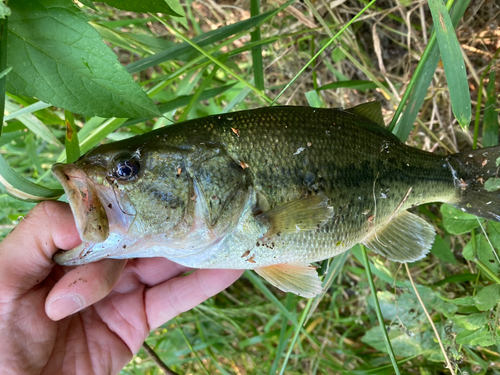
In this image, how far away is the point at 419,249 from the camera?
2029 mm

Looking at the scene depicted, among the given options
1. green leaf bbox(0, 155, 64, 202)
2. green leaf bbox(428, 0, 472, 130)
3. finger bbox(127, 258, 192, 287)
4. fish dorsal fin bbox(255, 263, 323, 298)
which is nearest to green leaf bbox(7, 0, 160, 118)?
green leaf bbox(0, 155, 64, 202)

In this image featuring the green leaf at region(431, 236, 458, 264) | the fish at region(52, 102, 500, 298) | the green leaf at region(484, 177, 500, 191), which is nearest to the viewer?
the fish at region(52, 102, 500, 298)

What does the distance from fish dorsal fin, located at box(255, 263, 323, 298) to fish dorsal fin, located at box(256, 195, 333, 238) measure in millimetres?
312

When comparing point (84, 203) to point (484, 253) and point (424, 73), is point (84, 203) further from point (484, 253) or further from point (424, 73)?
point (484, 253)

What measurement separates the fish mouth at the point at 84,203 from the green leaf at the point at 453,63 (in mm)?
1717

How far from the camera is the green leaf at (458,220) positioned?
217 centimetres

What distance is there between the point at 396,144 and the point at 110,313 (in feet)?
6.82

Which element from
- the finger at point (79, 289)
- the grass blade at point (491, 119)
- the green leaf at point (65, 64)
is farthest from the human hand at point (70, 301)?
the grass blade at point (491, 119)

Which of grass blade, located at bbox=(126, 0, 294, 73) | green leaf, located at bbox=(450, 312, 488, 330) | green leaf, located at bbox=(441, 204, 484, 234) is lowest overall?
green leaf, located at bbox=(450, 312, 488, 330)

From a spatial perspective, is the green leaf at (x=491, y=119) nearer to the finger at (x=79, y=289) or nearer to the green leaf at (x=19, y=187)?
the finger at (x=79, y=289)

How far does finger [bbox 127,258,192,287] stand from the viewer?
2.26 metres

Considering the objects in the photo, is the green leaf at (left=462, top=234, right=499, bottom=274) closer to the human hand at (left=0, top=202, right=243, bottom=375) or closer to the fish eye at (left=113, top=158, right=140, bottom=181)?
the human hand at (left=0, top=202, right=243, bottom=375)

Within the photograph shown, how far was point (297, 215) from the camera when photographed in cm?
162

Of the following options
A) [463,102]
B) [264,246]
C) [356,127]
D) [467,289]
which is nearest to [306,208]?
[264,246]
